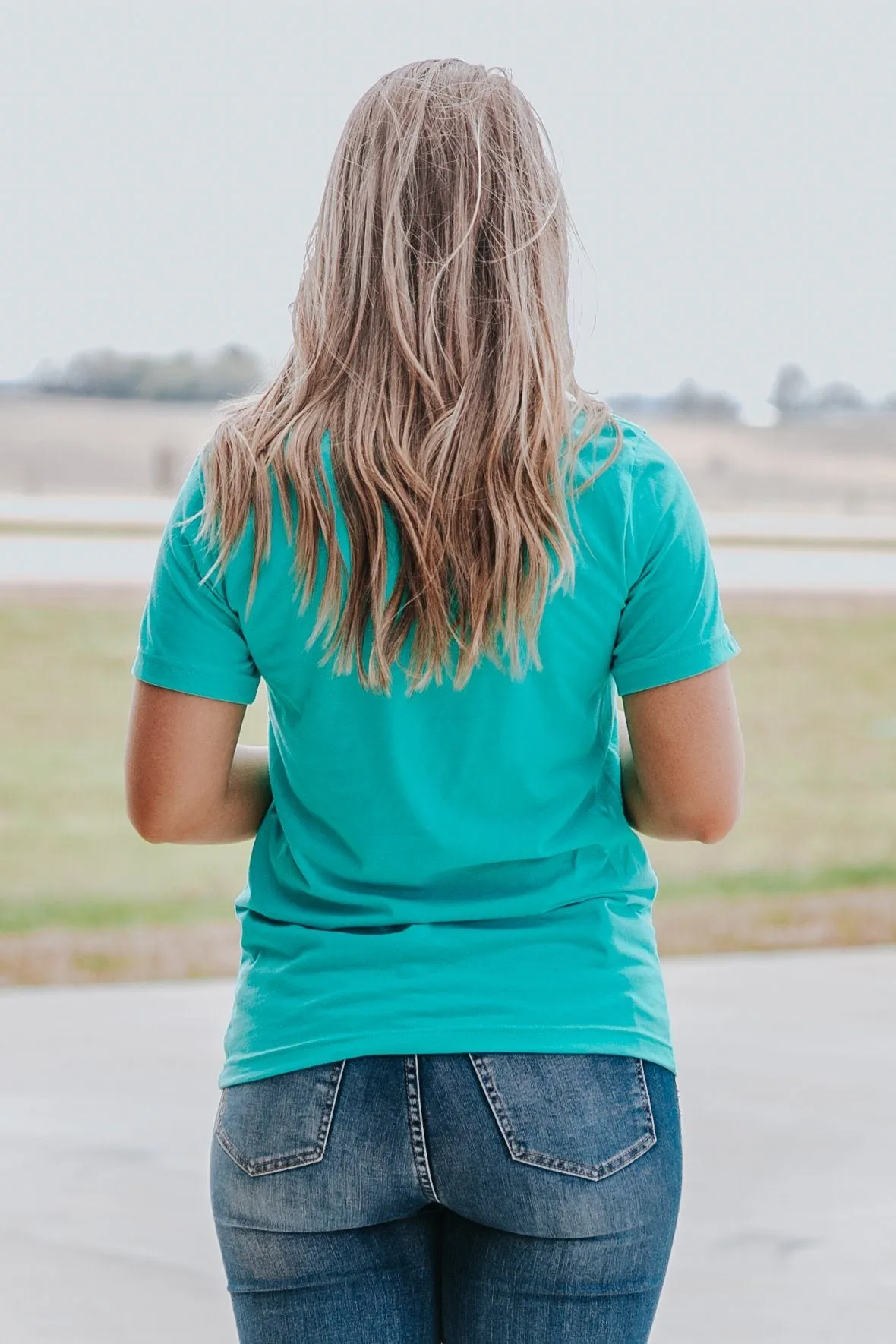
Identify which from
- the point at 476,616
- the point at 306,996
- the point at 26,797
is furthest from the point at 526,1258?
the point at 26,797

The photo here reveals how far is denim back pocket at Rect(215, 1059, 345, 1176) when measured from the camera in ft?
2.48

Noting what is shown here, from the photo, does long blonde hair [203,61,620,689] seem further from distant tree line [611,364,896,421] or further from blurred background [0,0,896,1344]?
distant tree line [611,364,896,421]

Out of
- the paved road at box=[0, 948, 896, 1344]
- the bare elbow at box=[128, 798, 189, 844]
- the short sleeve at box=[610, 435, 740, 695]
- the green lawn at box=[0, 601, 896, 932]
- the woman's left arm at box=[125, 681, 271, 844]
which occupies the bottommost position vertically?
the green lawn at box=[0, 601, 896, 932]

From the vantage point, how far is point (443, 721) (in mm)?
780

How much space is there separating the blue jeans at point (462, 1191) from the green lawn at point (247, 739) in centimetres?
319

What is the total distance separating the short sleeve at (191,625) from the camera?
785 mm

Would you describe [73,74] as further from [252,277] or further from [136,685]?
[136,685]

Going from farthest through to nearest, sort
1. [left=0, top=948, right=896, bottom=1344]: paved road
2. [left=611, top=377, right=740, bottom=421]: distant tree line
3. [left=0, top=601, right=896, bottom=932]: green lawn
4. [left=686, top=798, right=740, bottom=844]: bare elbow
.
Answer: [left=0, top=601, right=896, bottom=932]: green lawn, [left=611, top=377, right=740, bottom=421]: distant tree line, [left=0, top=948, right=896, bottom=1344]: paved road, [left=686, top=798, right=740, bottom=844]: bare elbow

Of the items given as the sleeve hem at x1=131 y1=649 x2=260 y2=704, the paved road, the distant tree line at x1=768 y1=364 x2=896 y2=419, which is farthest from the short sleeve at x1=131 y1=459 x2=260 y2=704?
the distant tree line at x1=768 y1=364 x2=896 y2=419

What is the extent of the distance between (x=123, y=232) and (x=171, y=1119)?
2430mm

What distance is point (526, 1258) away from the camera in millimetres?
769

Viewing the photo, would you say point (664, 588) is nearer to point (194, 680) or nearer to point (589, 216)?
point (194, 680)

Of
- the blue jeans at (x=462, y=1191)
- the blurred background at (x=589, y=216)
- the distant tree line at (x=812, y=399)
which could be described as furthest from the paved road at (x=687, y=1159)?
the distant tree line at (x=812, y=399)

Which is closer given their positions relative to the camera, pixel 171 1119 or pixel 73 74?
pixel 171 1119
